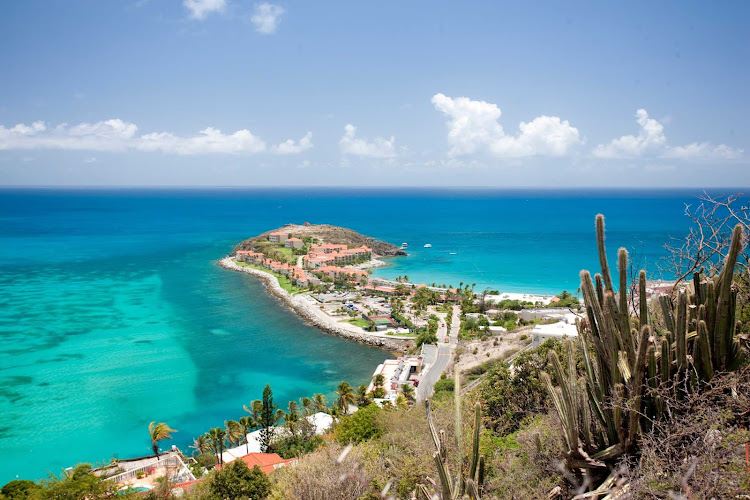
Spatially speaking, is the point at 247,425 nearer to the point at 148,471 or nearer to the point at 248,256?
the point at 148,471

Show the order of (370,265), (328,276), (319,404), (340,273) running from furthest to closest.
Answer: (370,265)
(340,273)
(328,276)
(319,404)

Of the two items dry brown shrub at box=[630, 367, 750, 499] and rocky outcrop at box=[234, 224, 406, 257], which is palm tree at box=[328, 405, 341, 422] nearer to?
dry brown shrub at box=[630, 367, 750, 499]

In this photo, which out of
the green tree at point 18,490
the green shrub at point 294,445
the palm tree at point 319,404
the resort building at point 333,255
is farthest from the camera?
the resort building at point 333,255

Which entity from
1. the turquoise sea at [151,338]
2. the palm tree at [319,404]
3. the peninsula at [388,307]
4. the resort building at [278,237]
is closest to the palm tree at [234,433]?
the turquoise sea at [151,338]

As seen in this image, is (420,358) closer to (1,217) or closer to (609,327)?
(609,327)

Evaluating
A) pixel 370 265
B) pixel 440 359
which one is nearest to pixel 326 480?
pixel 440 359

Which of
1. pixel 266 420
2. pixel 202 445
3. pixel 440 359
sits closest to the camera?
pixel 202 445

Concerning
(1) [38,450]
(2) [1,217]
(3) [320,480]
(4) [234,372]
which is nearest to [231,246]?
(4) [234,372]

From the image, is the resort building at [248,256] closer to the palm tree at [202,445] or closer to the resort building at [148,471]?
the palm tree at [202,445]
